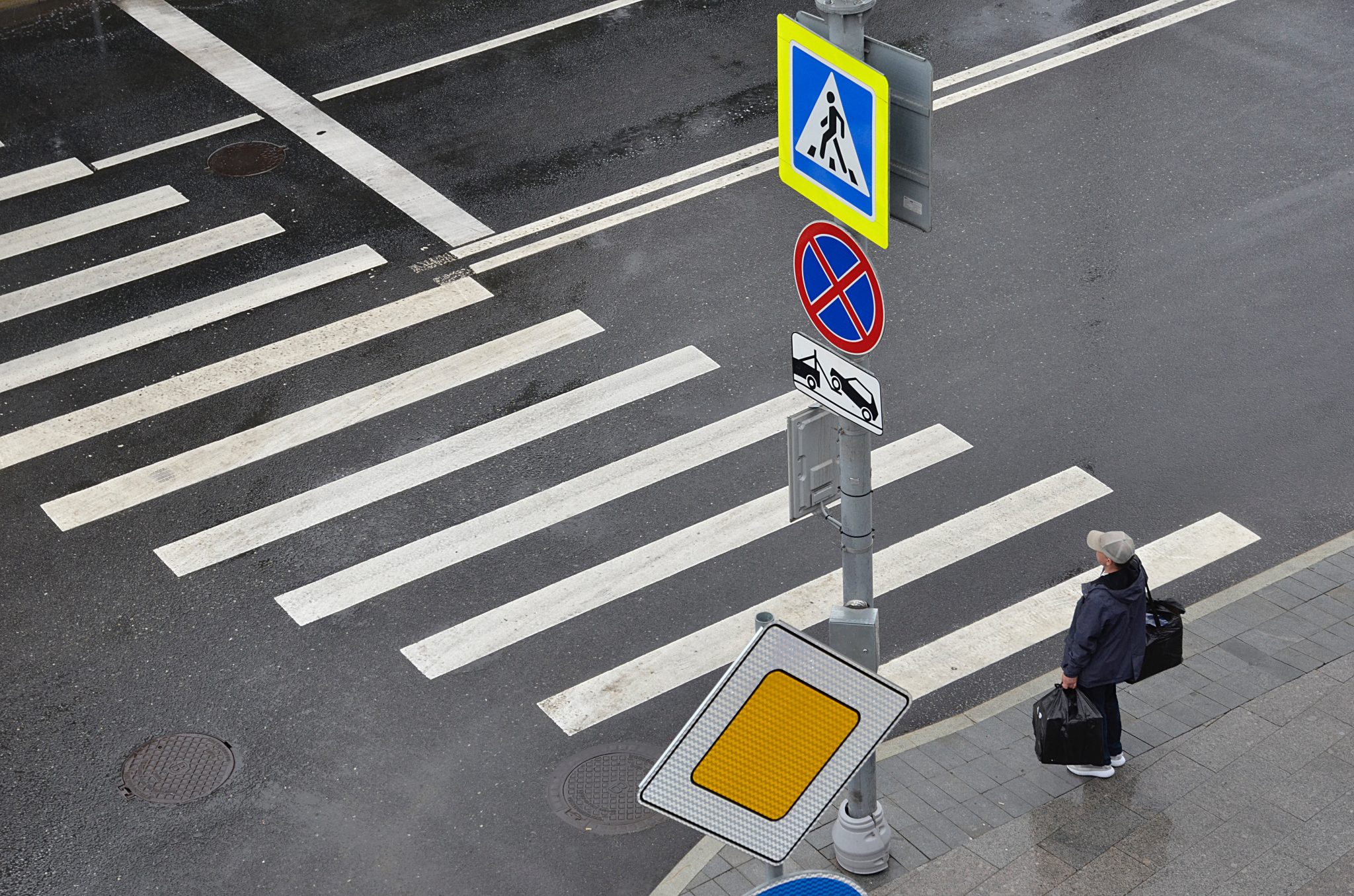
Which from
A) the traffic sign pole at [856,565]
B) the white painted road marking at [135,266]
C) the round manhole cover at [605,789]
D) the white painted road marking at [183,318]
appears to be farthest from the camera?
the white painted road marking at [135,266]

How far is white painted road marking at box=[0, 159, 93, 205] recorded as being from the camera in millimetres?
14477

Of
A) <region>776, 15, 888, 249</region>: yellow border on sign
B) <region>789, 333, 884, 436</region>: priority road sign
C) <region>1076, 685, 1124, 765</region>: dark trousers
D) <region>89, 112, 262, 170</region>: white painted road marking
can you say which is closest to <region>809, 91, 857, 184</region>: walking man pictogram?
<region>776, 15, 888, 249</region>: yellow border on sign

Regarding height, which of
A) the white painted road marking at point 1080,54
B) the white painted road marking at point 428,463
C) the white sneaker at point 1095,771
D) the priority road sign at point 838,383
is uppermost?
the priority road sign at point 838,383

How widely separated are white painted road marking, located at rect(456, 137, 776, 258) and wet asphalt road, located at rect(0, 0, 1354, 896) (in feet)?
0.59

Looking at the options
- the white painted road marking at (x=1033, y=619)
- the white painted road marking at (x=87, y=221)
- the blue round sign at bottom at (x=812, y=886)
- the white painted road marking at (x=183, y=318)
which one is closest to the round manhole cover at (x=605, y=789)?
the white painted road marking at (x=1033, y=619)

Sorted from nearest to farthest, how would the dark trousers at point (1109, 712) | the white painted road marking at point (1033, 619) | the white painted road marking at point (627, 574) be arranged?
1. the dark trousers at point (1109, 712)
2. the white painted road marking at point (1033, 619)
3. the white painted road marking at point (627, 574)

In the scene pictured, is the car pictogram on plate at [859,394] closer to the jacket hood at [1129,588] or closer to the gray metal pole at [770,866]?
the gray metal pole at [770,866]

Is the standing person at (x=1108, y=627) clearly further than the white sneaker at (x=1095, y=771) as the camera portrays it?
No

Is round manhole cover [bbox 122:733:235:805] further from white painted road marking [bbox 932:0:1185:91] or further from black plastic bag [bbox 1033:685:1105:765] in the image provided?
white painted road marking [bbox 932:0:1185:91]

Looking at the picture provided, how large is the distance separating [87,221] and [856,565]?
31.2 ft

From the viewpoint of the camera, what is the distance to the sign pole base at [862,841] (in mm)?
7609

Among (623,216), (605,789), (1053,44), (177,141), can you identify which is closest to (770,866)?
(605,789)

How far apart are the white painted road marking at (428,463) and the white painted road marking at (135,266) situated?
11.6ft

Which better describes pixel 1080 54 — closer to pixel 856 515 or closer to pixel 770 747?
pixel 856 515
